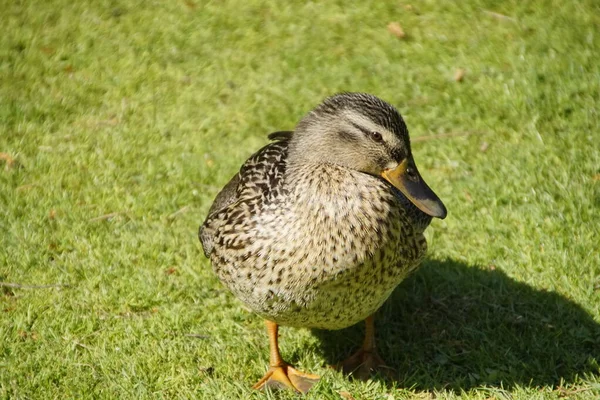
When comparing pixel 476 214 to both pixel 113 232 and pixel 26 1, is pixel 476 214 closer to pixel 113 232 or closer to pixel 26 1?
pixel 113 232

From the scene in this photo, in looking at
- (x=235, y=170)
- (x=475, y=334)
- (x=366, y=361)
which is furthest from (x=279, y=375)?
(x=235, y=170)

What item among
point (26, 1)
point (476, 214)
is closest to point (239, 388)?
point (476, 214)

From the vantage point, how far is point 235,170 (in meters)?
5.55

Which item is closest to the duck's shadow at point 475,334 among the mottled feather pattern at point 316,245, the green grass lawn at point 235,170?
the green grass lawn at point 235,170

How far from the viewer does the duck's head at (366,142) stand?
3.53 m

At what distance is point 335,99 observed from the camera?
364cm

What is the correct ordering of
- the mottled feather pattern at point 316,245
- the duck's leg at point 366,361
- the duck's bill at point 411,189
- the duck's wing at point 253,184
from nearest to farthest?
the mottled feather pattern at point 316,245
the duck's bill at point 411,189
the duck's wing at point 253,184
the duck's leg at point 366,361

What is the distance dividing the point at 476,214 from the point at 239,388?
204cm

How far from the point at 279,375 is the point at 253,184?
39.8 inches

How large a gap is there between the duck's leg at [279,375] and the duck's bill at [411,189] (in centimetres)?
104

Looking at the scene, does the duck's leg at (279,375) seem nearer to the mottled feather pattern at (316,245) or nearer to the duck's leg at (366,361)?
the duck's leg at (366,361)

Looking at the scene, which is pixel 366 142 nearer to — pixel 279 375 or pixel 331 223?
pixel 331 223

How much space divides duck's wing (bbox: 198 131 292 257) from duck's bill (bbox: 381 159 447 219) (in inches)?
21.4

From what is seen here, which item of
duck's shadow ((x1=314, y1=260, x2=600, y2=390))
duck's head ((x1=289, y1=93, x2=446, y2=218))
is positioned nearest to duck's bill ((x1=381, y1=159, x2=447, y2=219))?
duck's head ((x1=289, y1=93, x2=446, y2=218))
